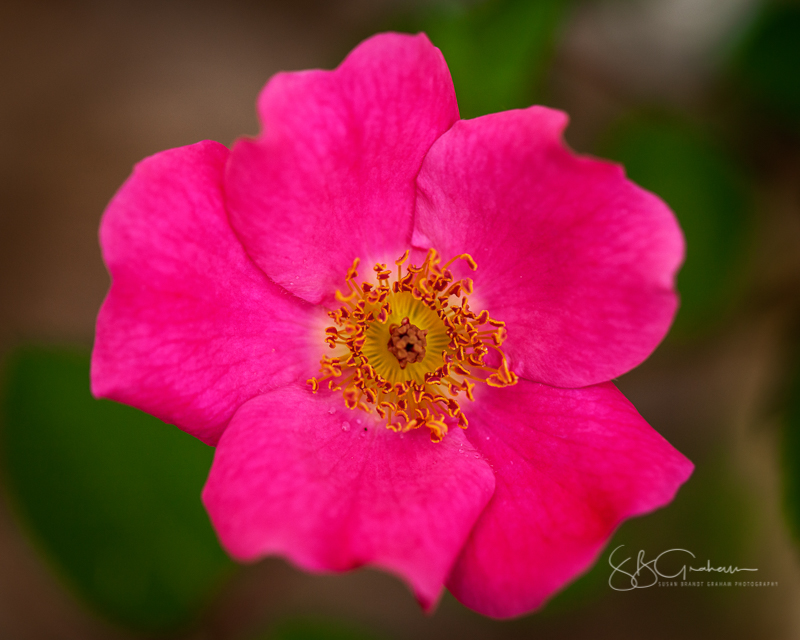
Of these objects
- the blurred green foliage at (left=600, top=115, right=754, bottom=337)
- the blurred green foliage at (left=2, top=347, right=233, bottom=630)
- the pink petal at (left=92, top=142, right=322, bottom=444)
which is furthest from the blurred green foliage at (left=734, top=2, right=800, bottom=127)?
the blurred green foliage at (left=2, top=347, right=233, bottom=630)

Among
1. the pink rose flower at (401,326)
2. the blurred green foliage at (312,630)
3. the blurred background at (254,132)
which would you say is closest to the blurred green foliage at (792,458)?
the blurred background at (254,132)

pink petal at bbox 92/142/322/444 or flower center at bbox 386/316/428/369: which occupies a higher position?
pink petal at bbox 92/142/322/444

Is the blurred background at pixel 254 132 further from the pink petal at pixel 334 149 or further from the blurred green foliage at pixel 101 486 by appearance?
the pink petal at pixel 334 149

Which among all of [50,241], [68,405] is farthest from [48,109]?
[68,405]
